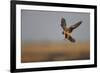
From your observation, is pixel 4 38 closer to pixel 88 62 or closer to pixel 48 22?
pixel 48 22

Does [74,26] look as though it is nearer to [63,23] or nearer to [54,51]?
[63,23]

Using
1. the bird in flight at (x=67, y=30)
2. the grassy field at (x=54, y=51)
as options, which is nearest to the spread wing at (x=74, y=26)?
the bird in flight at (x=67, y=30)

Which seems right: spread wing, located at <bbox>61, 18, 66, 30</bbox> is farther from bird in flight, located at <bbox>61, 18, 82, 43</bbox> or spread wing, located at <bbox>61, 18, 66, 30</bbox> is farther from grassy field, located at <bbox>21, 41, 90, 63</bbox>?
grassy field, located at <bbox>21, 41, 90, 63</bbox>

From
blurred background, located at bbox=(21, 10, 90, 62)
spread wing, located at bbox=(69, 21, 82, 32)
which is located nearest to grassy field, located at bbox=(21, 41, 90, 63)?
blurred background, located at bbox=(21, 10, 90, 62)

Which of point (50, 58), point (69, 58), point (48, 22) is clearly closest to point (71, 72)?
point (69, 58)

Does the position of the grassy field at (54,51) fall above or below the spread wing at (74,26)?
below

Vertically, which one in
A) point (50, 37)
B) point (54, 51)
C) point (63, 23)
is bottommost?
point (54, 51)

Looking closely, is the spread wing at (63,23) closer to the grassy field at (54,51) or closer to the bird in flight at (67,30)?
the bird in flight at (67,30)

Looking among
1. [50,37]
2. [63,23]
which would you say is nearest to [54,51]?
[50,37]
